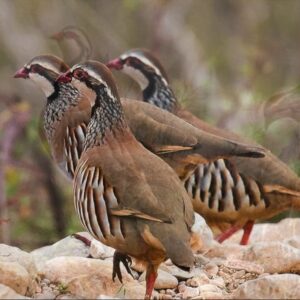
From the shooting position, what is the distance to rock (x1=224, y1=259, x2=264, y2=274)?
5430 millimetres

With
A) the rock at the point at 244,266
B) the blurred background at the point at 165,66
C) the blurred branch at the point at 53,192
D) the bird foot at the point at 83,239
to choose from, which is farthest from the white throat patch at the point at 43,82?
the blurred branch at the point at 53,192

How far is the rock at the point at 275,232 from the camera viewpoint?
6.76 metres

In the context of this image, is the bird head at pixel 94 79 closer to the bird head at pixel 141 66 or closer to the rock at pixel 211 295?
the rock at pixel 211 295

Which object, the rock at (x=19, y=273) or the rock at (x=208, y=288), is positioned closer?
the rock at (x=19, y=273)

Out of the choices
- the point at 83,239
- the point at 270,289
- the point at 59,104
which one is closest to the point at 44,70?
the point at 59,104

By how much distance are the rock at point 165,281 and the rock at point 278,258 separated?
1.77 feet

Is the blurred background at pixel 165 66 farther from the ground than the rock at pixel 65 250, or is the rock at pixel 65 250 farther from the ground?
the blurred background at pixel 165 66

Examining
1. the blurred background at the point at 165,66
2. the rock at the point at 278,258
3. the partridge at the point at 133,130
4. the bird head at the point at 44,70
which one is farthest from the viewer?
the blurred background at the point at 165,66

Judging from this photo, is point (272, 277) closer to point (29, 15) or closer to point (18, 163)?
point (18, 163)

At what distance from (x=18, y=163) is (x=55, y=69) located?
11.2 feet

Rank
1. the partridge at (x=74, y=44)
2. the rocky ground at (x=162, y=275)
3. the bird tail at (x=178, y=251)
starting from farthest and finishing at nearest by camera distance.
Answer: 1. the partridge at (x=74, y=44)
2. the rocky ground at (x=162, y=275)
3. the bird tail at (x=178, y=251)

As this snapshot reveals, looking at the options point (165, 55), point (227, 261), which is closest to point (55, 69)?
point (227, 261)

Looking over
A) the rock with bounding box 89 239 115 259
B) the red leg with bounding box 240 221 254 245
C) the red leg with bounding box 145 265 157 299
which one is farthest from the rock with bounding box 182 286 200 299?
the red leg with bounding box 240 221 254 245

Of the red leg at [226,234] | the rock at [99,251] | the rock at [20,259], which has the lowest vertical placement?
the rock at [20,259]
